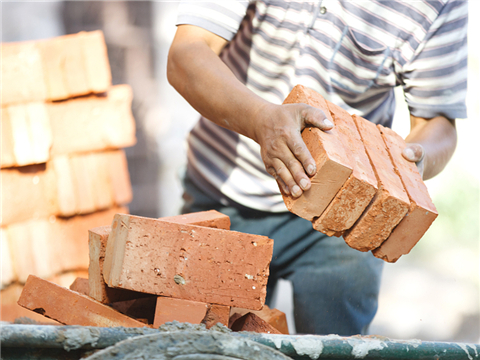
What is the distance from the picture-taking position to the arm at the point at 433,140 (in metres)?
1.77

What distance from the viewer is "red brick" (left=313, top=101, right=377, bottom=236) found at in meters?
1.22

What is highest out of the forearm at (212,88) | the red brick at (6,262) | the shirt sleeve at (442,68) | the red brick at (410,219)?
the shirt sleeve at (442,68)

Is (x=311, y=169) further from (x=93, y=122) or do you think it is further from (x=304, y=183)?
(x=93, y=122)

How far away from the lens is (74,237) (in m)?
2.93

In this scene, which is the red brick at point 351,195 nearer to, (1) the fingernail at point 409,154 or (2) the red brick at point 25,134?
(1) the fingernail at point 409,154

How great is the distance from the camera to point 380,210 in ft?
4.19

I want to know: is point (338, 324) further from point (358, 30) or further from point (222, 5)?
point (222, 5)

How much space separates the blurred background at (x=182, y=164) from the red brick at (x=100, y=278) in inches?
44.5

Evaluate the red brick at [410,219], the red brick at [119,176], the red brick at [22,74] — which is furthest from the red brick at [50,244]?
the red brick at [410,219]

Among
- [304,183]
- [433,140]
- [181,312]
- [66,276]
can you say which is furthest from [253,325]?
[66,276]

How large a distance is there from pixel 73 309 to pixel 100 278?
0.38 ft

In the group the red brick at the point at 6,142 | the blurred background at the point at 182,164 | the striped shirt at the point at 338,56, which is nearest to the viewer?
the striped shirt at the point at 338,56

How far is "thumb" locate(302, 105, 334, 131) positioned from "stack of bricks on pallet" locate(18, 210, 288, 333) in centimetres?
39

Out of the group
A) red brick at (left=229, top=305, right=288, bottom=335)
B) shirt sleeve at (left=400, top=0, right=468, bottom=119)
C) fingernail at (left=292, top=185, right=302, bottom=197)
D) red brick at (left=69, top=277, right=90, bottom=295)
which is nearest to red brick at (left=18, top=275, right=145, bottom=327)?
red brick at (left=69, top=277, right=90, bottom=295)
